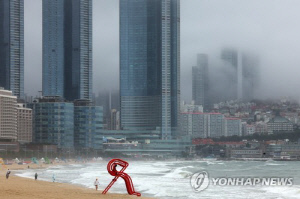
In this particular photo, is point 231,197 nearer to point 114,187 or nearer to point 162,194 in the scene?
point 162,194

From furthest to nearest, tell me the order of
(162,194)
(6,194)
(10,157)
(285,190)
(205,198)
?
(10,157), (285,190), (162,194), (205,198), (6,194)

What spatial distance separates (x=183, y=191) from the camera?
70.4 m

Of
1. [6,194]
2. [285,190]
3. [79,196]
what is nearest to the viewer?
[6,194]

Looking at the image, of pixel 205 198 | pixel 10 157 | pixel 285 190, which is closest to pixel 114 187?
pixel 205 198

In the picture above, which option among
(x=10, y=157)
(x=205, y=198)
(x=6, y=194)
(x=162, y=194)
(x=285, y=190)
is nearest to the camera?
(x=6, y=194)

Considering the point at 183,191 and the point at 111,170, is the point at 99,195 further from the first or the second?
the point at 183,191

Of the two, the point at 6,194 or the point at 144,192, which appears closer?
the point at 6,194

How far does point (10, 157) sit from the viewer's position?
199000 mm

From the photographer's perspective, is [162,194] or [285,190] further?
[285,190]

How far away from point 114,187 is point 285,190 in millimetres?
17490

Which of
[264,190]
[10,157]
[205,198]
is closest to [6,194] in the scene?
[205,198]

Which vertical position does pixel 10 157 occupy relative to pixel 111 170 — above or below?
below

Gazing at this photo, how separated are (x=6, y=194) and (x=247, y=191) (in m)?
26.7

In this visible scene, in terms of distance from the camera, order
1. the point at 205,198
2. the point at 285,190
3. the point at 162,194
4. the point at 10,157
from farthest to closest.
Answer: the point at 10,157 → the point at 285,190 → the point at 162,194 → the point at 205,198
